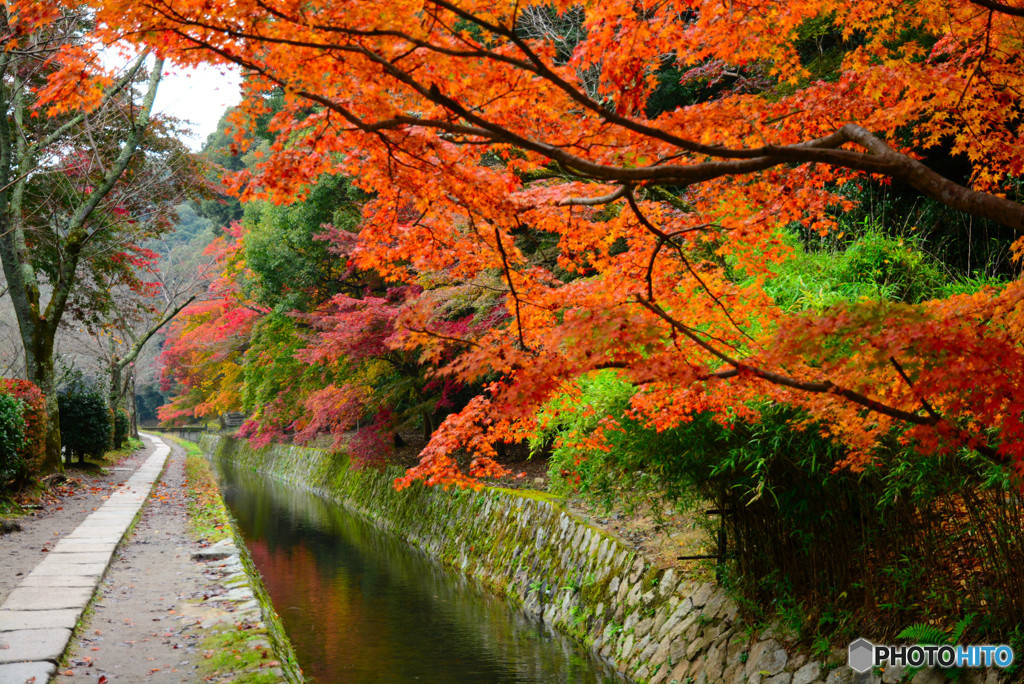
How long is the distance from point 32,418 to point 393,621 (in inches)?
283

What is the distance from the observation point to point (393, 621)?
8.34m

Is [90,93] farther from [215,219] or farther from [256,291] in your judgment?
[215,219]

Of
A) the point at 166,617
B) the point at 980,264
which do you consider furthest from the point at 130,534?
the point at 980,264

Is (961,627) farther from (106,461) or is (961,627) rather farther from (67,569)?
(106,461)

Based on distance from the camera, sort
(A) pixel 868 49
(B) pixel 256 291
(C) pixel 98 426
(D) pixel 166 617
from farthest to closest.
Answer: (B) pixel 256 291 < (C) pixel 98 426 < (A) pixel 868 49 < (D) pixel 166 617

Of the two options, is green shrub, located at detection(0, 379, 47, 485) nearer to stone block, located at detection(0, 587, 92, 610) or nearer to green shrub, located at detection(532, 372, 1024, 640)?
stone block, located at detection(0, 587, 92, 610)

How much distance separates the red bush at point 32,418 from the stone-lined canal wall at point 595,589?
6371 millimetres

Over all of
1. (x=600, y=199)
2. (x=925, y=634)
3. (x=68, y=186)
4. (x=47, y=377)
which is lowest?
(x=925, y=634)

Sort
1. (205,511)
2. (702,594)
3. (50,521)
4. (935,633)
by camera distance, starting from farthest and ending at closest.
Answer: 1. (205,511)
2. (50,521)
3. (702,594)
4. (935,633)

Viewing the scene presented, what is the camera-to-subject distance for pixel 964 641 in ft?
12.8

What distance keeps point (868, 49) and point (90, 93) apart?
20.9 ft

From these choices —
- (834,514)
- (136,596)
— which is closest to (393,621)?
(136,596)

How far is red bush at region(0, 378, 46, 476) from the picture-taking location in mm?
10859

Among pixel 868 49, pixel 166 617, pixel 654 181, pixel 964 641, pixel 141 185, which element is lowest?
pixel 166 617
